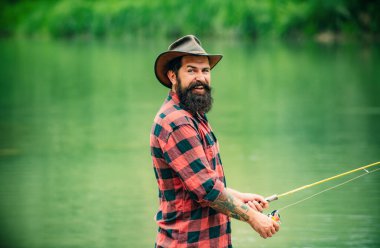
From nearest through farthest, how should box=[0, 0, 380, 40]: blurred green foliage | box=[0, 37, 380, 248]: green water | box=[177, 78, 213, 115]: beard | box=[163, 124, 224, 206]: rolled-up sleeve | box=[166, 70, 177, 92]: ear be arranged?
box=[163, 124, 224, 206]: rolled-up sleeve < box=[177, 78, 213, 115]: beard < box=[166, 70, 177, 92]: ear < box=[0, 37, 380, 248]: green water < box=[0, 0, 380, 40]: blurred green foliage

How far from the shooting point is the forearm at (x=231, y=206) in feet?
10.4

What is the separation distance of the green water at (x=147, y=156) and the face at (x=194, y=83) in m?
2.95

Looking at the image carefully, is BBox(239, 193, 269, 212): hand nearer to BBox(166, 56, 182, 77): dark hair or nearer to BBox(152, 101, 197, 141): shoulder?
BBox(152, 101, 197, 141): shoulder

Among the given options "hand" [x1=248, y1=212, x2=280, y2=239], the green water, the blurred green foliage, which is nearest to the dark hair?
"hand" [x1=248, y1=212, x2=280, y2=239]

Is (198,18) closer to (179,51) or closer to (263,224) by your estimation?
(179,51)

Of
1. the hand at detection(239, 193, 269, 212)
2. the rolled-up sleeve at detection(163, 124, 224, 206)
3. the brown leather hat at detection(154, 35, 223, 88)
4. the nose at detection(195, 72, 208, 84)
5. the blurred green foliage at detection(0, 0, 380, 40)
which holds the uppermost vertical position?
the blurred green foliage at detection(0, 0, 380, 40)

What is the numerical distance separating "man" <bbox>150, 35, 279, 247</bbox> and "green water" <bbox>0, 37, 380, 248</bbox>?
111 inches

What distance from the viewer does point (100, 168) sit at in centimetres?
960

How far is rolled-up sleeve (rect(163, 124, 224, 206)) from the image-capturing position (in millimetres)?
3129

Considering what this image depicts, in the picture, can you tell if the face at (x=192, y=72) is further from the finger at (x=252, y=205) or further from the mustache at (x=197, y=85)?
the finger at (x=252, y=205)

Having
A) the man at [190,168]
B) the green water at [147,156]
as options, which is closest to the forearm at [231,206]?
the man at [190,168]

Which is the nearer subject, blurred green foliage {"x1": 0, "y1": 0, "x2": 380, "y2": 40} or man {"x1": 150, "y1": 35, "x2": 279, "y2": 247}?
man {"x1": 150, "y1": 35, "x2": 279, "y2": 247}

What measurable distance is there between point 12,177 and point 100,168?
1103 millimetres

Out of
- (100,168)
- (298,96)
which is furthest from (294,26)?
(100,168)
